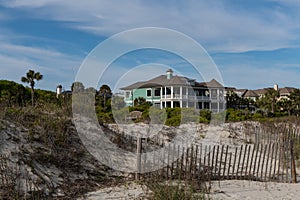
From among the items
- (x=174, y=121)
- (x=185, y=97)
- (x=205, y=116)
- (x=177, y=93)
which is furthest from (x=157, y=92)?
(x=205, y=116)

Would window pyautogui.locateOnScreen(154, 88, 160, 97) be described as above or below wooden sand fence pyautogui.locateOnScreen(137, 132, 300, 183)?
above

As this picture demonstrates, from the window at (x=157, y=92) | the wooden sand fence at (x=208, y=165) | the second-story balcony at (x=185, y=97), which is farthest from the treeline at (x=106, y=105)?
the wooden sand fence at (x=208, y=165)

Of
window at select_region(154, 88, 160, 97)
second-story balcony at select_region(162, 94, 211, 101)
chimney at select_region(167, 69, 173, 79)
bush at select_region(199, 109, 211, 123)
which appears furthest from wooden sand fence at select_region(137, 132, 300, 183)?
bush at select_region(199, 109, 211, 123)

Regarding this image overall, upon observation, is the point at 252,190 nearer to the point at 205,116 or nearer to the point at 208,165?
the point at 208,165

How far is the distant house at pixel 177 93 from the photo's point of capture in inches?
434

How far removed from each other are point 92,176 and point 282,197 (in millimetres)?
4339

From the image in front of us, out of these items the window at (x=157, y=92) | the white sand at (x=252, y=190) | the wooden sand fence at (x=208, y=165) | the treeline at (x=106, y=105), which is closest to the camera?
the white sand at (x=252, y=190)

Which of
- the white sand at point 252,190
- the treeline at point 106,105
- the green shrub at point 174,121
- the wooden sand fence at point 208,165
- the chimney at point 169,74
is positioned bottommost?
the white sand at point 252,190

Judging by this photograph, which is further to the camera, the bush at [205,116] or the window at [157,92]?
the bush at [205,116]

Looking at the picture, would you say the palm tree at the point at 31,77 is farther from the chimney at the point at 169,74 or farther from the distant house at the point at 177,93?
the chimney at the point at 169,74

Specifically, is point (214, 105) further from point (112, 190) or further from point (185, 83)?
point (112, 190)

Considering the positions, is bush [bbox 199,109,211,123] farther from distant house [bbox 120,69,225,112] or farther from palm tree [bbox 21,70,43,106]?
palm tree [bbox 21,70,43,106]

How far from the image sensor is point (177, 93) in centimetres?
1442

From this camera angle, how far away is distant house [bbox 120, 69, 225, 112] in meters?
11.0
